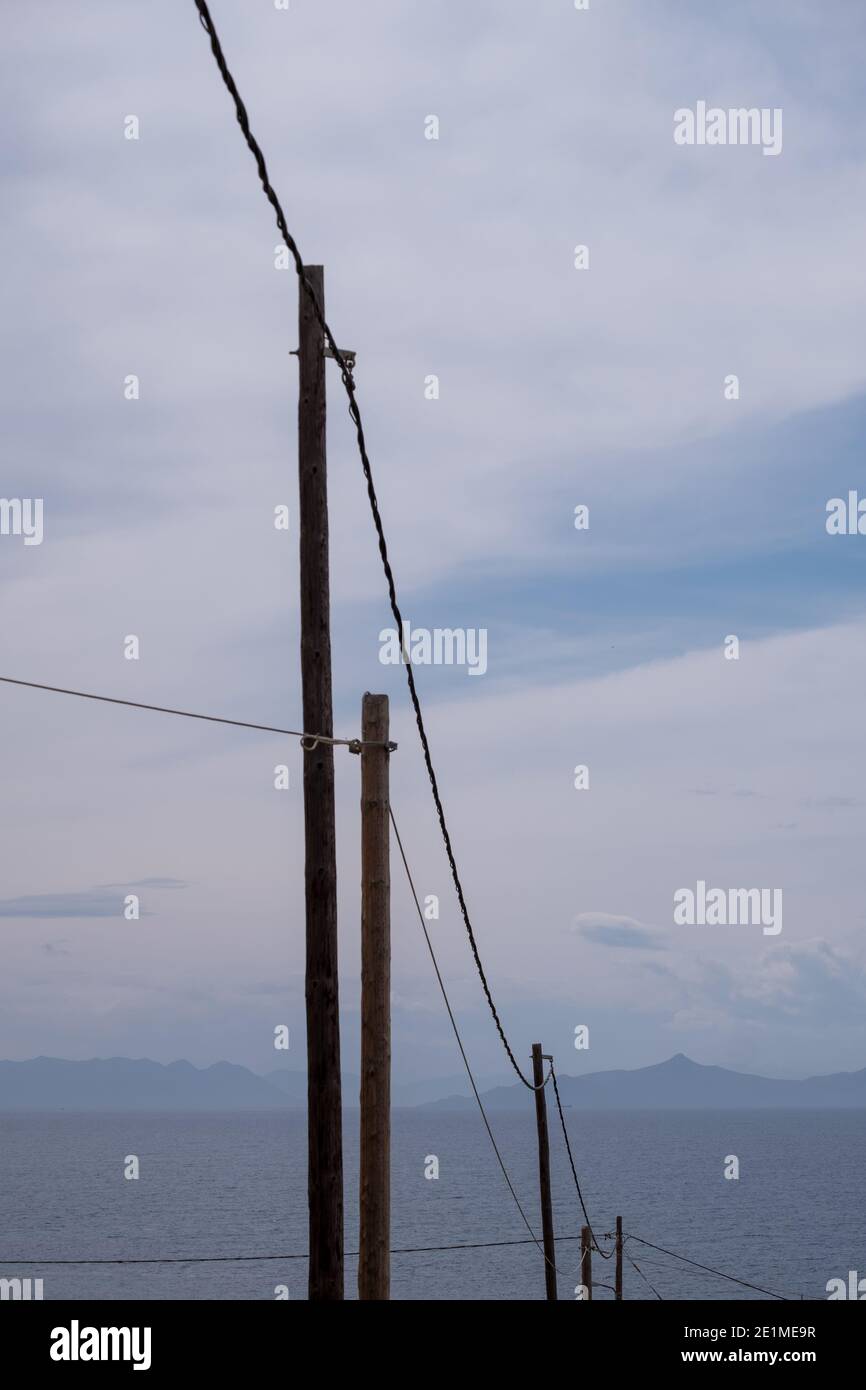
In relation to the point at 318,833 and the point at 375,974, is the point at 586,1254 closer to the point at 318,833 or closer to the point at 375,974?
the point at 375,974

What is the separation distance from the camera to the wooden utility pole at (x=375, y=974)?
1037 centimetres

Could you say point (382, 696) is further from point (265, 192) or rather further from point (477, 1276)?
point (477, 1276)

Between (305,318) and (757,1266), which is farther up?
(305,318)

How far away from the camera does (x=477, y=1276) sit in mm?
99875

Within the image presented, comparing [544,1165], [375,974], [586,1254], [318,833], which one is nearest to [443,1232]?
[586,1254]

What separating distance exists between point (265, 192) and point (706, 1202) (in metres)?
169

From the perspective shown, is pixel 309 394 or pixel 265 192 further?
pixel 309 394

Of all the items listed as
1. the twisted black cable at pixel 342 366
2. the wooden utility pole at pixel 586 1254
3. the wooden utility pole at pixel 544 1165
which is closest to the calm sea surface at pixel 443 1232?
the wooden utility pole at pixel 586 1254

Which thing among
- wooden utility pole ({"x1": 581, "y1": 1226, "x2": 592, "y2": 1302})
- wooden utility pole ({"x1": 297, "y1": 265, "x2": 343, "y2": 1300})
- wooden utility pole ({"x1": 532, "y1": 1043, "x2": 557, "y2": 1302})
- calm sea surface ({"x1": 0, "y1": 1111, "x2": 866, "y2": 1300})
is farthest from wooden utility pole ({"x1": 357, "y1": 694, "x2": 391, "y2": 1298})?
calm sea surface ({"x1": 0, "y1": 1111, "x2": 866, "y2": 1300})

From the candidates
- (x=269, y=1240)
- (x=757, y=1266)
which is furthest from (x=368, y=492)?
(x=269, y=1240)

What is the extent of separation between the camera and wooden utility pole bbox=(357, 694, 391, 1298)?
10.4 m

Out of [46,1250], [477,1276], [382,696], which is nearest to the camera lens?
[382,696]

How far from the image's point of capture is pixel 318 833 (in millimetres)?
9859
